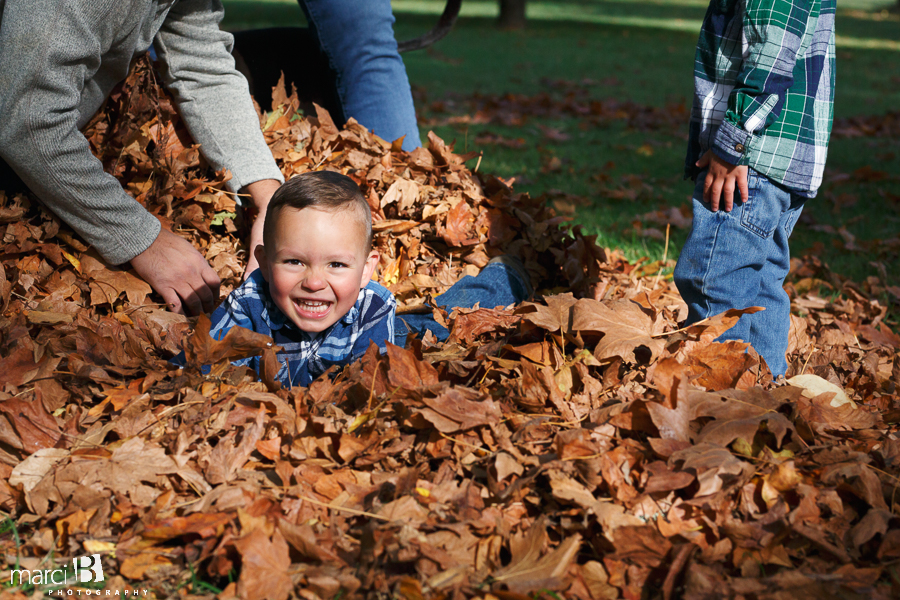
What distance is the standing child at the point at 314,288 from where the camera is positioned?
7.73 feet

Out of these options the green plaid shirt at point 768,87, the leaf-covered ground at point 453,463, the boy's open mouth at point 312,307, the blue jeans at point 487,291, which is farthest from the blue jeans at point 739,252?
the boy's open mouth at point 312,307

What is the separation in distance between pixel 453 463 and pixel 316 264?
0.88 meters

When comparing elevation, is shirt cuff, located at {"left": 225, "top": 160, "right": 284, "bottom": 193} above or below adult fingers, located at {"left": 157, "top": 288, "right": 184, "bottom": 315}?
above

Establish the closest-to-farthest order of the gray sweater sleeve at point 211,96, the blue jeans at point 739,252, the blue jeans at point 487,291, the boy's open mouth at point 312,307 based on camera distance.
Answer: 1. the boy's open mouth at point 312,307
2. the blue jeans at point 739,252
3. the gray sweater sleeve at point 211,96
4. the blue jeans at point 487,291

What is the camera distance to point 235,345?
7.01 feet

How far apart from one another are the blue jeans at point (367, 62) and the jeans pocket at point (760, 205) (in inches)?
72.4

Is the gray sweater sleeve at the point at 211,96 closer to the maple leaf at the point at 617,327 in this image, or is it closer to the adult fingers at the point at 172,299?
the adult fingers at the point at 172,299

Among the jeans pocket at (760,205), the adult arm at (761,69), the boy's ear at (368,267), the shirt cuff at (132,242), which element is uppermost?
the adult arm at (761,69)

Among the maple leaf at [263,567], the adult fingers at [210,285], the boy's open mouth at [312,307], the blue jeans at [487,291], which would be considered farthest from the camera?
the blue jeans at [487,291]

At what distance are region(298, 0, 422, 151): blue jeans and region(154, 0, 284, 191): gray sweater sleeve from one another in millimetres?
768

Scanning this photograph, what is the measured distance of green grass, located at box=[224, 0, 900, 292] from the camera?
5.11 metres

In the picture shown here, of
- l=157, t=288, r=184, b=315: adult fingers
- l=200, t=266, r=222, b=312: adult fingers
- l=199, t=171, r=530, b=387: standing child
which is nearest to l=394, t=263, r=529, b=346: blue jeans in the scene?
l=199, t=171, r=530, b=387: standing child

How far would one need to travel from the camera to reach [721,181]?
253cm

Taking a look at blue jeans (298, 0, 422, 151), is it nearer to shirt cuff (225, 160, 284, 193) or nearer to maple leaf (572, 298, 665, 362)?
shirt cuff (225, 160, 284, 193)
